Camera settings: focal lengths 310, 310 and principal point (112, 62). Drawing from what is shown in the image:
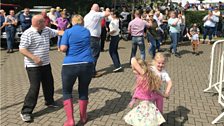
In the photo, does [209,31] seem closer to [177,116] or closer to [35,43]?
[177,116]

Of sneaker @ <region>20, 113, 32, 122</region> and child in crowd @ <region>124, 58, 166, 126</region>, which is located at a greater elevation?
child in crowd @ <region>124, 58, 166, 126</region>

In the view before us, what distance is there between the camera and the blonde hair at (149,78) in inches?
163

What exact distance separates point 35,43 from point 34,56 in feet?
0.71

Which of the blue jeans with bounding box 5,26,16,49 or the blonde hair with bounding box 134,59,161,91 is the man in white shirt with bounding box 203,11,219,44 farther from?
the blonde hair with bounding box 134,59,161,91

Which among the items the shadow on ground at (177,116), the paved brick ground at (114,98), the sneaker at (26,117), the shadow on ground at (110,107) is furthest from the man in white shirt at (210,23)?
the sneaker at (26,117)

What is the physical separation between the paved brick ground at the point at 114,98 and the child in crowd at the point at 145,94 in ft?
2.63

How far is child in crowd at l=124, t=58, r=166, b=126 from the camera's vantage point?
415cm

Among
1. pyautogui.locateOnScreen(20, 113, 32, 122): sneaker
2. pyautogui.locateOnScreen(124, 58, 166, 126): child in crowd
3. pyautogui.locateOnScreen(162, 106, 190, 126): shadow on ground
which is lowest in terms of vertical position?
pyautogui.locateOnScreen(162, 106, 190, 126): shadow on ground

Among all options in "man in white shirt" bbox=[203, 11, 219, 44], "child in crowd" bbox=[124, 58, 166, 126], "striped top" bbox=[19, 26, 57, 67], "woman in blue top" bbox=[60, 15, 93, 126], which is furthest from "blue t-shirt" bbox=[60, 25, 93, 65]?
"man in white shirt" bbox=[203, 11, 219, 44]

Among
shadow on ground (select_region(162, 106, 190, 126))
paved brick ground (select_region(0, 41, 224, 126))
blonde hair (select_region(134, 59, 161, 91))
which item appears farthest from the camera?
paved brick ground (select_region(0, 41, 224, 126))

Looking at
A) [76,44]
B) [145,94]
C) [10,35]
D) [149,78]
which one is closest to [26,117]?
[76,44]

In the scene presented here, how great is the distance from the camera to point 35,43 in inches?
198

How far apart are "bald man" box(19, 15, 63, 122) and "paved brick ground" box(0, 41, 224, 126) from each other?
0.29 m

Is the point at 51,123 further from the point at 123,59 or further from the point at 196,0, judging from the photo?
the point at 196,0
